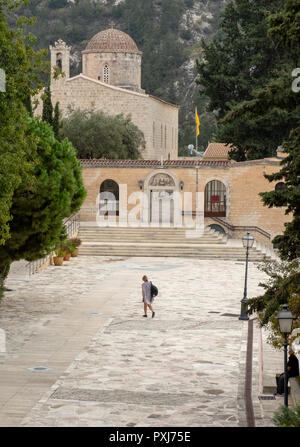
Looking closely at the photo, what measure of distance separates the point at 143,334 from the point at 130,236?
2358cm

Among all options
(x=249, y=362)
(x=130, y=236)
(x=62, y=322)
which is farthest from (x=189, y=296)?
(x=130, y=236)

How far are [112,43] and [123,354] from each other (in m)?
59.6

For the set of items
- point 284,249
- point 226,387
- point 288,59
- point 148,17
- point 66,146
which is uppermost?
point 148,17

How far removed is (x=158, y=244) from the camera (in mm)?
44031

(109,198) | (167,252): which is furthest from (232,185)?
(167,252)

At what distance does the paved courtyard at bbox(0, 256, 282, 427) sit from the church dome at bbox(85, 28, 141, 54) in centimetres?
4561

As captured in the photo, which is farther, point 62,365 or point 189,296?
point 189,296

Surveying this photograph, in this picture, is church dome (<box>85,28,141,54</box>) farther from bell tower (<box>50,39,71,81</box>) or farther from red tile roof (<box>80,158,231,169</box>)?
red tile roof (<box>80,158,231,169</box>)

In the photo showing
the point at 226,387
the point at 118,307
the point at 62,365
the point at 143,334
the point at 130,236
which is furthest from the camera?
the point at 130,236

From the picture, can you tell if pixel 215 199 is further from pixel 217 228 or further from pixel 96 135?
pixel 96 135

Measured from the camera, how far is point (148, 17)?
13138 cm

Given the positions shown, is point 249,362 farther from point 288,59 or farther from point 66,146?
point 288,59

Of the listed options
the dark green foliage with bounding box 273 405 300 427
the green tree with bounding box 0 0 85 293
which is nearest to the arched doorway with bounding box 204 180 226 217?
the green tree with bounding box 0 0 85 293
